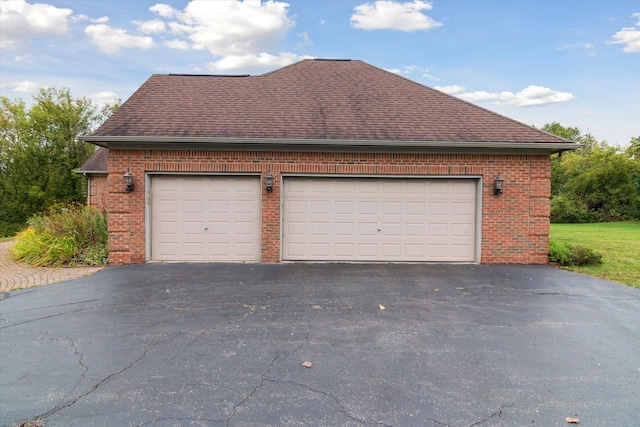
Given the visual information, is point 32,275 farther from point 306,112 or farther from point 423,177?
point 423,177

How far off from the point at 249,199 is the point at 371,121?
12.6ft

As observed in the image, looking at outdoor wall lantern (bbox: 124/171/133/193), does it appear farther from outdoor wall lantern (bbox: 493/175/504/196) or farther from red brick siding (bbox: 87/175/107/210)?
red brick siding (bbox: 87/175/107/210)

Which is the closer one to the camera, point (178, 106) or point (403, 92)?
point (178, 106)

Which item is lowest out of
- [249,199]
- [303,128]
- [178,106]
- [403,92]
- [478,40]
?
[249,199]

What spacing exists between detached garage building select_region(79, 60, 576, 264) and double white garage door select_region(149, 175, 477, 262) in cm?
3

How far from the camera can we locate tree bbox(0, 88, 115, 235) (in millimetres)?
27047

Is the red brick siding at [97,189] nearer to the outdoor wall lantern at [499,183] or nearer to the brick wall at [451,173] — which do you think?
the brick wall at [451,173]

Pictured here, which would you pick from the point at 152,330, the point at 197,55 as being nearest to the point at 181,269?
the point at 152,330

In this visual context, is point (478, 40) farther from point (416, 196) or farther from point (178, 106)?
point (178, 106)

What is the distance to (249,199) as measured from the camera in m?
9.38

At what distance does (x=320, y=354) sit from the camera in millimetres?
4004

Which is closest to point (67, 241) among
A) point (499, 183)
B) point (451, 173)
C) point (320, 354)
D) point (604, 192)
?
point (320, 354)

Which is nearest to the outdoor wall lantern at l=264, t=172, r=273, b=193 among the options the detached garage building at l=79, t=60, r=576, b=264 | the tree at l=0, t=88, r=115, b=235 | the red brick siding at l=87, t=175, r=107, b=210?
the detached garage building at l=79, t=60, r=576, b=264

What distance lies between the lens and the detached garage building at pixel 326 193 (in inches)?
358
